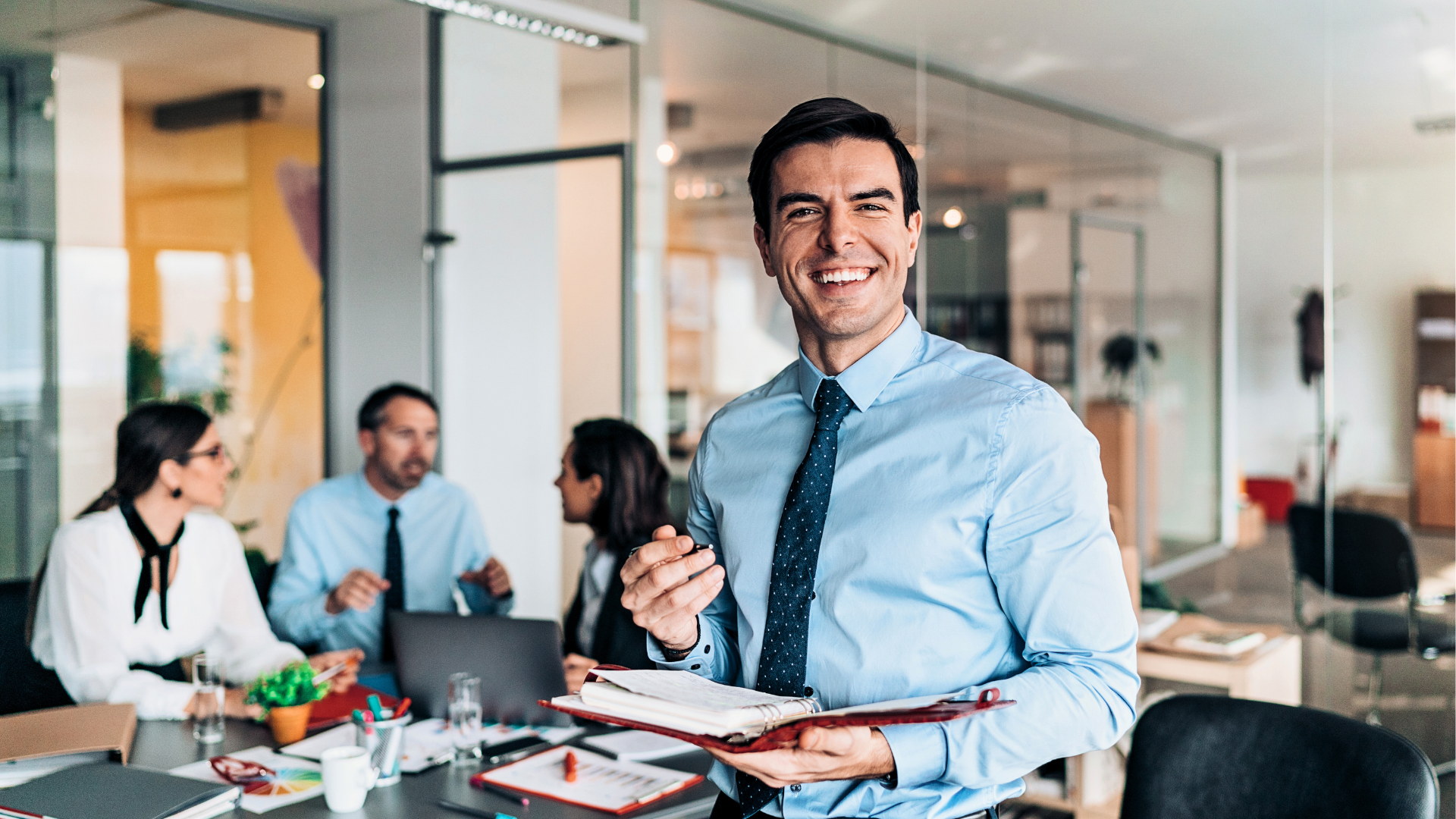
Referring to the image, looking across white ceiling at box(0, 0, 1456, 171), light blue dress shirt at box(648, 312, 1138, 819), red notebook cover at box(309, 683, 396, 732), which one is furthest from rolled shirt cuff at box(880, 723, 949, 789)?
white ceiling at box(0, 0, 1456, 171)

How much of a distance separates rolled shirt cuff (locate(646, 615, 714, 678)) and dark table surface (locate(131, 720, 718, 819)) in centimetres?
66

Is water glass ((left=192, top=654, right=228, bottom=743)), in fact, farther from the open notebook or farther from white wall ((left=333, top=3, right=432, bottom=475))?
white wall ((left=333, top=3, right=432, bottom=475))

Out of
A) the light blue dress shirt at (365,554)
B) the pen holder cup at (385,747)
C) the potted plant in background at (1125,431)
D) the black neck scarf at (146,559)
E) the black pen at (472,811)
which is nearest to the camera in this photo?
the black pen at (472,811)

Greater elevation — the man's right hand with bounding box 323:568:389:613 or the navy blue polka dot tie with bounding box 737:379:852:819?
the navy blue polka dot tie with bounding box 737:379:852:819

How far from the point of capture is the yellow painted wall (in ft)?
15.0

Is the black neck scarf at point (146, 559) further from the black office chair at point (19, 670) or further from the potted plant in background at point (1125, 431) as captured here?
the potted plant in background at point (1125, 431)

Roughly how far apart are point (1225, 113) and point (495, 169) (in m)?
2.82

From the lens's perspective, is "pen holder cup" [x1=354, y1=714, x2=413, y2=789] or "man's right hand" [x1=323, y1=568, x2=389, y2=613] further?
"man's right hand" [x1=323, y1=568, x2=389, y2=613]

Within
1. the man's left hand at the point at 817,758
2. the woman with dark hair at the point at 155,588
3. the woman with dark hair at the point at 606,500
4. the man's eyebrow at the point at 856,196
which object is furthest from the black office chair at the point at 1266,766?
the woman with dark hair at the point at 155,588

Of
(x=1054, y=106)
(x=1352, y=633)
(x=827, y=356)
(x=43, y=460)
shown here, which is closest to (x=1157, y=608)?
(x=1352, y=633)

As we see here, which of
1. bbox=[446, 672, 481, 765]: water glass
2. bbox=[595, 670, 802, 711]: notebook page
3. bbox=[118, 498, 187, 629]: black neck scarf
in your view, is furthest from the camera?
bbox=[118, 498, 187, 629]: black neck scarf

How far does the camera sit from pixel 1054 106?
5.74 metres

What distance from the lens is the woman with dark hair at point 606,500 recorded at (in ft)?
10.8

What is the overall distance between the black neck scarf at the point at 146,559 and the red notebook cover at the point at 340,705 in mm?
518
